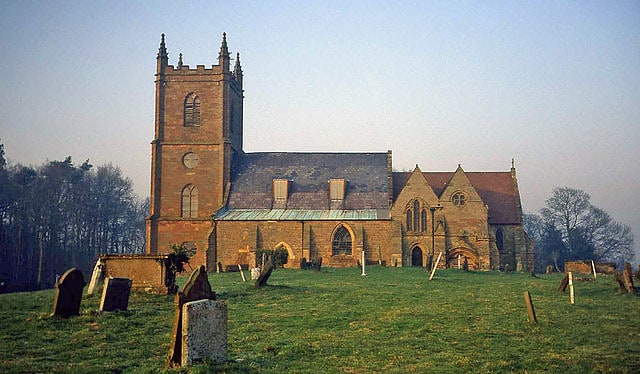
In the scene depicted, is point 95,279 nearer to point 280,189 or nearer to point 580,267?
point 280,189

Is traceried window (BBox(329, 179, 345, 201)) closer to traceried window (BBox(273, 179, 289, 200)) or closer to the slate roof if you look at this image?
traceried window (BBox(273, 179, 289, 200))

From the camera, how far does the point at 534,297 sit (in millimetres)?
23375

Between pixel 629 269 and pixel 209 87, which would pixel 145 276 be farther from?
pixel 209 87

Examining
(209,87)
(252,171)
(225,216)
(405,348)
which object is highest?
(209,87)

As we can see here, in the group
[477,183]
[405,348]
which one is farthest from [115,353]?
[477,183]

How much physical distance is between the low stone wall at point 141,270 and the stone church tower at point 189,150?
88.5 ft

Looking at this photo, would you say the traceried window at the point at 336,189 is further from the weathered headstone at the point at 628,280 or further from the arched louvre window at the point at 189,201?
the weathered headstone at the point at 628,280

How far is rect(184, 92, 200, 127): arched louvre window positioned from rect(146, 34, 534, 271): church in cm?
8

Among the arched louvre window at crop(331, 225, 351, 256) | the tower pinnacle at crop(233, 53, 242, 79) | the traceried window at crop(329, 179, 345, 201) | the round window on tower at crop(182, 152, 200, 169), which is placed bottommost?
the arched louvre window at crop(331, 225, 351, 256)

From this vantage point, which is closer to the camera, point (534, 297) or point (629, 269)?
point (534, 297)

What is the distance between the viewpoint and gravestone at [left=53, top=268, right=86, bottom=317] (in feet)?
55.4

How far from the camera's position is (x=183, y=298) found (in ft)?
42.1

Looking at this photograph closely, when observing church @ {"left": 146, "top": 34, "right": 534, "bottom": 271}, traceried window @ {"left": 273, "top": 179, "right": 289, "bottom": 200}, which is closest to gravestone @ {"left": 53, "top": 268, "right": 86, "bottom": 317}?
church @ {"left": 146, "top": 34, "right": 534, "bottom": 271}

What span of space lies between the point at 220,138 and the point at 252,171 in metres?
3.91
